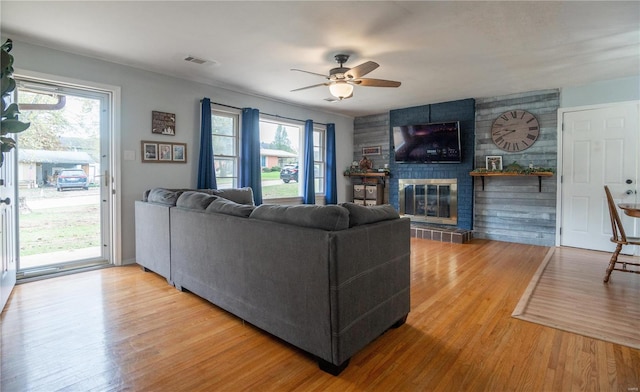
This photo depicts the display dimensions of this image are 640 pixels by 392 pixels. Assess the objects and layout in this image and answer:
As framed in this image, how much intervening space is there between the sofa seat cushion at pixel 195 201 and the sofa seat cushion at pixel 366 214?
138 centimetres

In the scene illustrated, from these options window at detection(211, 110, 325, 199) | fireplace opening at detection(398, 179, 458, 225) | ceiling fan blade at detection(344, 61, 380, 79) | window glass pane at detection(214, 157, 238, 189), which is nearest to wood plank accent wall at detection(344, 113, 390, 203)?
fireplace opening at detection(398, 179, 458, 225)

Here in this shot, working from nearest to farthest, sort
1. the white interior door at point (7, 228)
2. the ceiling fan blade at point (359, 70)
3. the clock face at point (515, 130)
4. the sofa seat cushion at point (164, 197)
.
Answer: the white interior door at point (7, 228)
the ceiling fan blade at point (359, 70)
the sofa seat cushion at point (164, 197)
the clock face at point (515, 130)

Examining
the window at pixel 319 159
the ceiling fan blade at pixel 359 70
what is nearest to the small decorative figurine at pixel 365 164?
the window at pixel 319 159

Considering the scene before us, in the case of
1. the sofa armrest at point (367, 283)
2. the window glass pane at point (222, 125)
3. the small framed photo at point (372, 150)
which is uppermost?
the window glass pane at point (222, 125)

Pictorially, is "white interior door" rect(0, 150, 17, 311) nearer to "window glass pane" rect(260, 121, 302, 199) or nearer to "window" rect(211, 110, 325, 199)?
"window" rect(211, 110, 325, 199)

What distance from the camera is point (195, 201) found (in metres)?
2.88

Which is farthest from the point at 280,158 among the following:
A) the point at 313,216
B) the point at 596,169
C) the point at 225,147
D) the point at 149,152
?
the point at 596,169

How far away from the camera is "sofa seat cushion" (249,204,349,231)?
184 centimetres

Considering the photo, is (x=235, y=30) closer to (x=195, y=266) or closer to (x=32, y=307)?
(x=195, y=266)

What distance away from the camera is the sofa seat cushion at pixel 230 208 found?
2.38m

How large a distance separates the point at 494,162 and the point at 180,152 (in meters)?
5.02

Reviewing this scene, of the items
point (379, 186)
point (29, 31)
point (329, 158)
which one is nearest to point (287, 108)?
point (329, 158)

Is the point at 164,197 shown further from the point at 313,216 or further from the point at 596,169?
the point at 596,169

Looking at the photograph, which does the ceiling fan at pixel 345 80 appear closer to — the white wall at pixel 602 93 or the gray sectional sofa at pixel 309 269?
the gray sectional sofa at pixel 309 269
